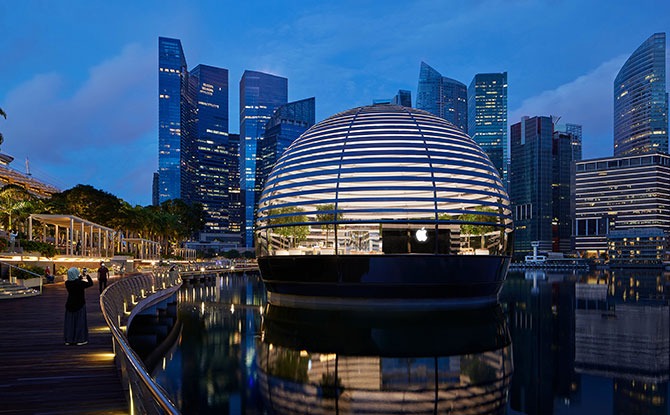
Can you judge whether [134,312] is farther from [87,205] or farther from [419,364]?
[87,205]

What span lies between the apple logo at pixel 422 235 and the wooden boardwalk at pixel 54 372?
→ 19.5 metres

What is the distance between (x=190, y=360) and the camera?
1880 centimetres

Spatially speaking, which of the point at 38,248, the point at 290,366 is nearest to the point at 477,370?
the point at 290,366

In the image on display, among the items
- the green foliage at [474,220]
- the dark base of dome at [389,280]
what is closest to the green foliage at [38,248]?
the dark base of dome at [389,280]

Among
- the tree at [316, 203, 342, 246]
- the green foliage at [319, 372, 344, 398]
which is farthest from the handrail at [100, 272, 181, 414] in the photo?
the tree at [316, 203, 342, 246]

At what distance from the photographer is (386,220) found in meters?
32.1

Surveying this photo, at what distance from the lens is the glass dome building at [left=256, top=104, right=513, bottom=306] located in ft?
101

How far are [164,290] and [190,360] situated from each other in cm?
1151

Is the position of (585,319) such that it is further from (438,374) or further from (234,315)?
(234,315)

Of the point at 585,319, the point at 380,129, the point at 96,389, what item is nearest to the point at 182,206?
the point at 380,129

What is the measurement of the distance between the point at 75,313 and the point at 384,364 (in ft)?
32.3

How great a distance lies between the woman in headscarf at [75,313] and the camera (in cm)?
1265

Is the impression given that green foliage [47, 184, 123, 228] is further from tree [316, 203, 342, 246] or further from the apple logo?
the apple logo

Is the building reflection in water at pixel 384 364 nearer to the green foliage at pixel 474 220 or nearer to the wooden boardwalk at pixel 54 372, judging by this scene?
the wooden boardwalk at pixel 54 372
